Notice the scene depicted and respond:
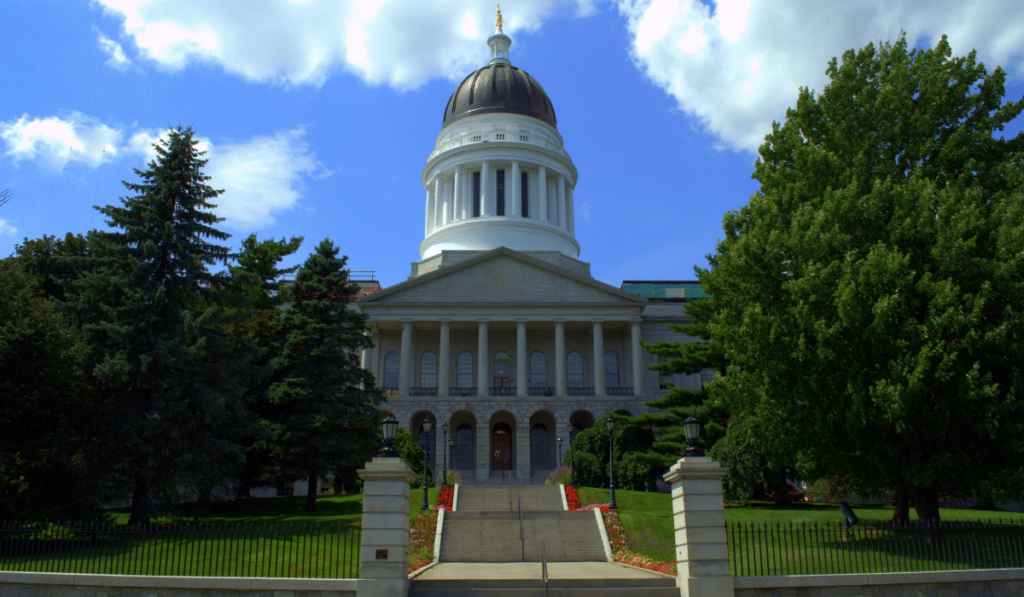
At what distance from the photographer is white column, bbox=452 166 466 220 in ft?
182

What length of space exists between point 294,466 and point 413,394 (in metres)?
15.7

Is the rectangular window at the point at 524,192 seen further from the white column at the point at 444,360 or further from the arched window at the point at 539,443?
the arched window at the point at 539,443

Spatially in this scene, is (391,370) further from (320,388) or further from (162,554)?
(162,554)

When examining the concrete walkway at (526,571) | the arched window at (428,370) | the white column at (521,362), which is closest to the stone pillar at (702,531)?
the concrete walkway at (526,571)

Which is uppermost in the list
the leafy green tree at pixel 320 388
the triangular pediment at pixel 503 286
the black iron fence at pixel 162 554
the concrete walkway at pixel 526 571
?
the triangular pediment at pixel 503 286

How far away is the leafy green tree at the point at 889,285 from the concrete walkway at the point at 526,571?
516cm

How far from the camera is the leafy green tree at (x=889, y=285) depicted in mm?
15141

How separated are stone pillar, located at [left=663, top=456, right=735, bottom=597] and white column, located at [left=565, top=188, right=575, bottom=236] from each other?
46007 millimetres

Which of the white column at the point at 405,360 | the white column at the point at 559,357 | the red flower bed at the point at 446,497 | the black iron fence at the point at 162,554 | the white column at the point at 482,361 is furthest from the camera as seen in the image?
the white column at the point at 559,357

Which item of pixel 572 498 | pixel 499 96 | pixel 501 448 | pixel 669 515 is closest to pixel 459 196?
pixel 499 96

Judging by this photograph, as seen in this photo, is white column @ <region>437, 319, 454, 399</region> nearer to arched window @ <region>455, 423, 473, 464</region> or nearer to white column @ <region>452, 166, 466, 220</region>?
arched window @ <region>455, 423, 473, 464</region>

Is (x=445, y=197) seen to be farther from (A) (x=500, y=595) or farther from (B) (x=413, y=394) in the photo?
(A) (x=500, y=595)

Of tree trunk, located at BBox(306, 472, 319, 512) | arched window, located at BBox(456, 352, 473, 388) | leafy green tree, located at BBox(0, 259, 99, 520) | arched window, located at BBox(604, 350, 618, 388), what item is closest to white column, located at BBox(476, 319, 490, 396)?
arched window, located at BBox(456, 352, 473, 388)

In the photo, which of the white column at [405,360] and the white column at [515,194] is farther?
the white column at [515,194]
